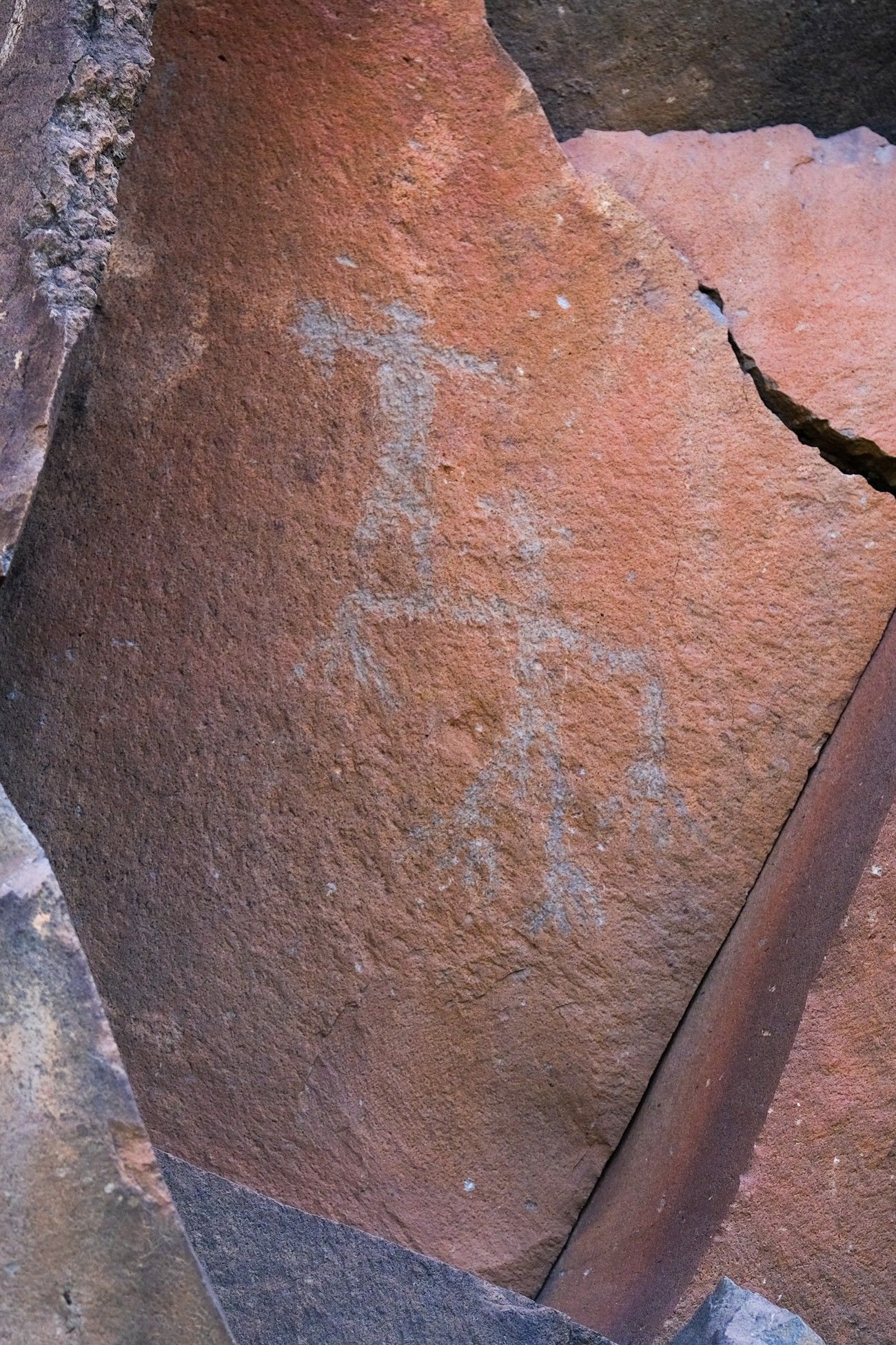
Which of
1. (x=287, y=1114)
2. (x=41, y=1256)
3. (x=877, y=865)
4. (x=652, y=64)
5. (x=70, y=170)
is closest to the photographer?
(x=41, y=1256)

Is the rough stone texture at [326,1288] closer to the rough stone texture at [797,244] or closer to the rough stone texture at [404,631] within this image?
the rough stone texture at [404,631]

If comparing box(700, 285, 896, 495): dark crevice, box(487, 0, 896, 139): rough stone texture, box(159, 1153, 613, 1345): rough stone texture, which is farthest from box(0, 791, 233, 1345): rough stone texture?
box(487, 0, 896, 139): rough stone texture

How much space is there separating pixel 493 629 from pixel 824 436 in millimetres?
533

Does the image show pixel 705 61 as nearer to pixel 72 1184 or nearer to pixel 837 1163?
pixel 837 1163

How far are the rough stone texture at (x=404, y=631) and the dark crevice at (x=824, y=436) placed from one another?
0.04 metres

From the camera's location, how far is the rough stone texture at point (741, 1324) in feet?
4.06

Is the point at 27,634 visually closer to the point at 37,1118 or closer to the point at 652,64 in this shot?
the point at 37,1118

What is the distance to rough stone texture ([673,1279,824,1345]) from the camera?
4.06 feet

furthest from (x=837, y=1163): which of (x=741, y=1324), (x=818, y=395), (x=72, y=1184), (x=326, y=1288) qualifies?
(x=818, y=395)

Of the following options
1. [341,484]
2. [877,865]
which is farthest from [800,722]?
[341,484]

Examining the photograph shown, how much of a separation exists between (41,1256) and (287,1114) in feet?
2.21

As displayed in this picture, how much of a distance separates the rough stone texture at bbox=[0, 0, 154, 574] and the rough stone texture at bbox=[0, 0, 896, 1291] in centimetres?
28

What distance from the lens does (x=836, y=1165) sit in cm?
147

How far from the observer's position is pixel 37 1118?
40.4 inches
